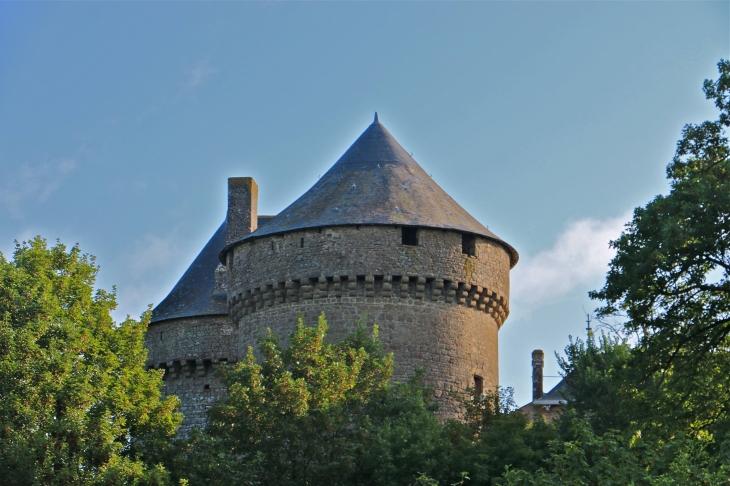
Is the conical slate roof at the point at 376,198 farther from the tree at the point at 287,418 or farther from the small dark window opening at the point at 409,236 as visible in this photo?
the tree at the point at 287,418

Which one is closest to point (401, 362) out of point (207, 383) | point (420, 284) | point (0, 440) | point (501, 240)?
point (420, 284)

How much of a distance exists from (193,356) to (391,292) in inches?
273

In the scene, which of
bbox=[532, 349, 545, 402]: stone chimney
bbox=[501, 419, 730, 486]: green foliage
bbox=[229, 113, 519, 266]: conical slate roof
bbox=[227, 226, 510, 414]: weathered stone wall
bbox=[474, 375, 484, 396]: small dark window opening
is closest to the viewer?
bbox=[501, 419, 730, 486]: green foliage

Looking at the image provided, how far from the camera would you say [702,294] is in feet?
81.5

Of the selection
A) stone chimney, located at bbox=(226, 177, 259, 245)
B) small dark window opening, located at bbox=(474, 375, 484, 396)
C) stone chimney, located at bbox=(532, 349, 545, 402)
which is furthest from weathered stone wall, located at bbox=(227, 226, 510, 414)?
stone chimney, located at bbox=(532, 349, 545, 402)

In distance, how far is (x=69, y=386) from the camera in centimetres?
2436

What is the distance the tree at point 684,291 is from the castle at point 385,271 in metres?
6.19

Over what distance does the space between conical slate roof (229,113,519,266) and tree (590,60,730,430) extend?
7099mm

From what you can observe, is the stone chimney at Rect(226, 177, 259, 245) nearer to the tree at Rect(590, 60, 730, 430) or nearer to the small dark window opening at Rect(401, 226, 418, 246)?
the small dark window opening at Rect(401, 226, 418, 246)

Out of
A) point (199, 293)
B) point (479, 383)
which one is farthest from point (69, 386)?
point (199, 293)

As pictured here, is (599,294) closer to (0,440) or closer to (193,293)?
(0,440)

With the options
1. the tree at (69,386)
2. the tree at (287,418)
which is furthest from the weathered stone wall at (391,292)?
the tree at (69,386)

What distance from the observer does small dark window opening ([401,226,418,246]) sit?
30.9m

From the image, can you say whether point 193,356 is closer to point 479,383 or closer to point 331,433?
point 479,383
